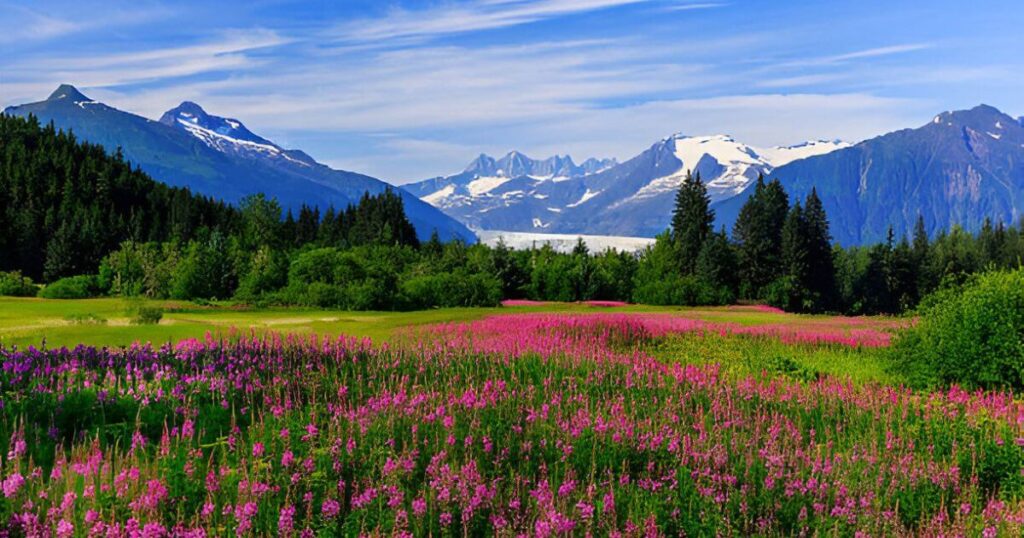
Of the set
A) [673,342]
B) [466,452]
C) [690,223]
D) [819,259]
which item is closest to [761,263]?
[819,259]

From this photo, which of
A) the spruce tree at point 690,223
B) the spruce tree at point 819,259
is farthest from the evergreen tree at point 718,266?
the spruce tree at point 819,259

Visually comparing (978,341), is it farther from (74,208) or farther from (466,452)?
(74,208)

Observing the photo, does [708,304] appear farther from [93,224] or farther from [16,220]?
[16,220]

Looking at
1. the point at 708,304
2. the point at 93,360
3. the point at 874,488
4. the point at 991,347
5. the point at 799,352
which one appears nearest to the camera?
the point at 874,488

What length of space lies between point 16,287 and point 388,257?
33.4 meters

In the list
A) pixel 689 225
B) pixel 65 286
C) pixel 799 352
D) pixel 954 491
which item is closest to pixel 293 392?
pixel 954 491

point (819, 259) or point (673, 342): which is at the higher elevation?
point (819, 259)

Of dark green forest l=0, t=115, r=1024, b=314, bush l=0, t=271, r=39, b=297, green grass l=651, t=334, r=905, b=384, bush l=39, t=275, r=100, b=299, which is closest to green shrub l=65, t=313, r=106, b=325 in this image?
dark green forest l=0, t=115, r=1024, b=314

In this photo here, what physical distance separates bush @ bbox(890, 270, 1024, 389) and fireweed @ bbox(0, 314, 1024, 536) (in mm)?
2602

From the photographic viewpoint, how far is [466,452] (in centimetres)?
952

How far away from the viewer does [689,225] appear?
9575cm

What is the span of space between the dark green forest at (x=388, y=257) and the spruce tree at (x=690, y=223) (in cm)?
19

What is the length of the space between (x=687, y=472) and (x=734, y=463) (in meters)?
0.83

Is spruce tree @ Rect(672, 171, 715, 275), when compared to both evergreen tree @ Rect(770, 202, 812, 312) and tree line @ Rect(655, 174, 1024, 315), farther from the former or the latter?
evergreen tree @ Rect(770, 202, 812, 312)
